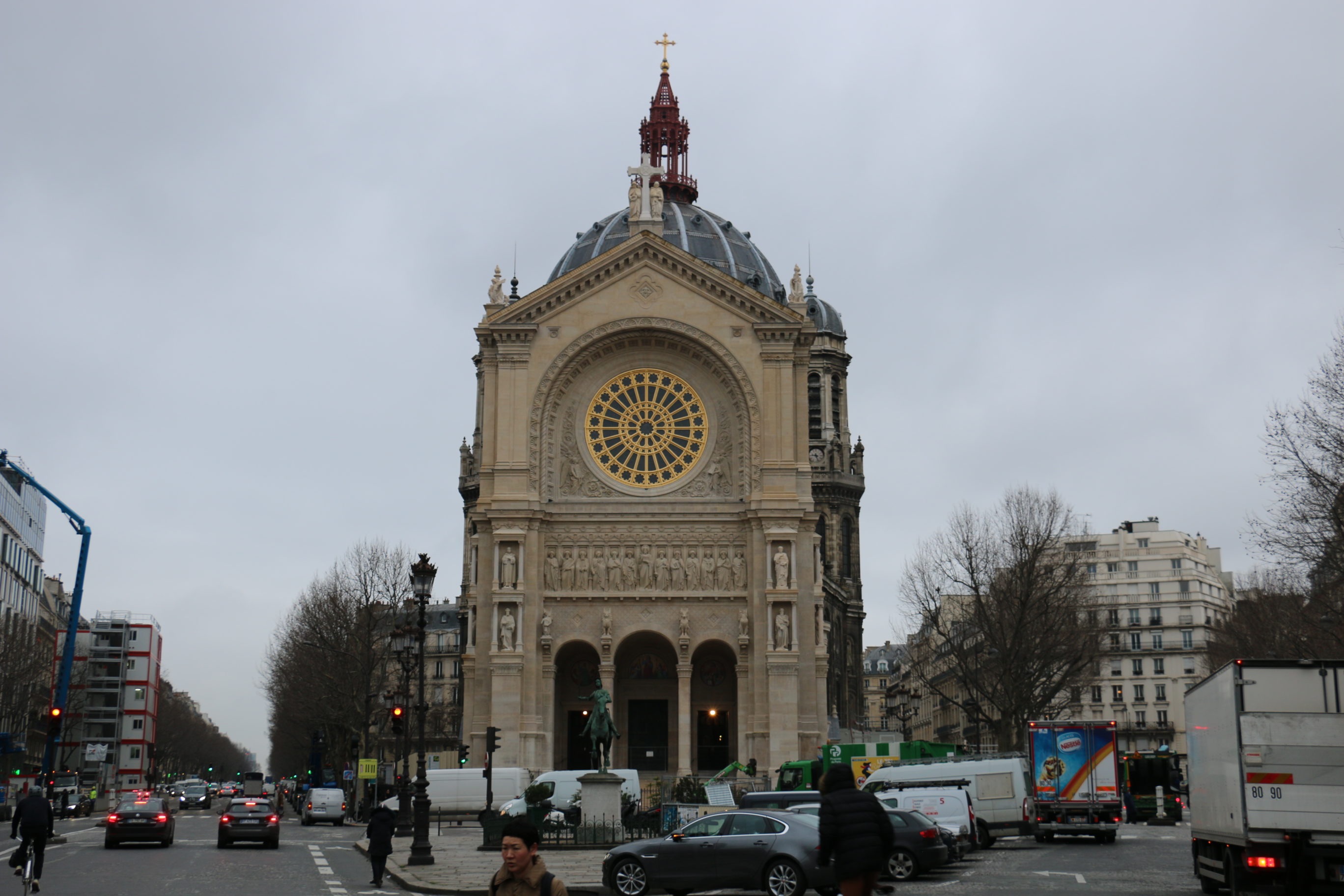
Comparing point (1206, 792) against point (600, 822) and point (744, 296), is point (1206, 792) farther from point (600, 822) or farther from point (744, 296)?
point (744, 296)

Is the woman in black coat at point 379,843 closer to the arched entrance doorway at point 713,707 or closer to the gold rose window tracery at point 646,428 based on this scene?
the arched entrance doorway at point 713,707

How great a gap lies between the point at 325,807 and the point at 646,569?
15618 millimetres

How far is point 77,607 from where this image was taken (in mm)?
76125

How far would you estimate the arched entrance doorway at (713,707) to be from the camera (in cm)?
5884

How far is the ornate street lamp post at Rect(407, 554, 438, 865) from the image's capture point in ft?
95.9

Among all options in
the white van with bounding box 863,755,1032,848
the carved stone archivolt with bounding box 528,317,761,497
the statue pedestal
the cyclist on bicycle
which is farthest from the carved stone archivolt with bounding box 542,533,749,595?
the cyclist on bicycle

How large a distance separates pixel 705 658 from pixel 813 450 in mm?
39314

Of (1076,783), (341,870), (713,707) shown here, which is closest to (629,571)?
(713,707)

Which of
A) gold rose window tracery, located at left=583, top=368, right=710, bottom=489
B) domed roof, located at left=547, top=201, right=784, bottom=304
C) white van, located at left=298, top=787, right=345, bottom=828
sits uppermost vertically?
domed roof, located at left=547, top=201, right=784, bottom=304

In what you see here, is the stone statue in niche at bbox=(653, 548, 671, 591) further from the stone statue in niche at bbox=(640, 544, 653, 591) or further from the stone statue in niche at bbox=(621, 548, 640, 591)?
the stone statue in niche at bbox=(621, 548, 640, 591)

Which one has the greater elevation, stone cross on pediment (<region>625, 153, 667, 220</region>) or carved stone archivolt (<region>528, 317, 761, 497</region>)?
stone cross on pediment (<region>625, 153, 667, 220</region>)

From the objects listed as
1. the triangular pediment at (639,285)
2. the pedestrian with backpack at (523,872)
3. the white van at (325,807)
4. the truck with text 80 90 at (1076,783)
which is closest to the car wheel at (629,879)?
the pedestrian with backpack at (523,872)

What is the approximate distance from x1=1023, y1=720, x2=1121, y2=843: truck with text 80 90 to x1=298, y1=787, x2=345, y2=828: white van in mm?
29749

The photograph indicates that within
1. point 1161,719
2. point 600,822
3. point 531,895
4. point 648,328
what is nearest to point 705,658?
point 648,328
